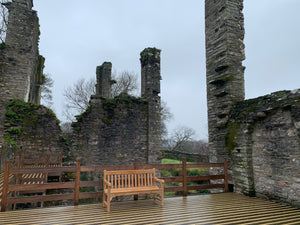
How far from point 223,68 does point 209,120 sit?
2.12 m

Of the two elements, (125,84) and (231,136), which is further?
(125,84)

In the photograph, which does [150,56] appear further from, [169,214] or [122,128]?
[169,214]

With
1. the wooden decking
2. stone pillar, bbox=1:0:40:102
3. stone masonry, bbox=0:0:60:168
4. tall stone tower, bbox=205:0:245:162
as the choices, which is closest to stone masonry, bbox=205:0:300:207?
tall stone tower, bbox=205:0:245:162

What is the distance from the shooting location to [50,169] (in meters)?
5.07

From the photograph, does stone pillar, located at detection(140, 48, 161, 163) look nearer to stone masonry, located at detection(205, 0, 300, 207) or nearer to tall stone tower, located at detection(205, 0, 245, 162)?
stone masonry, located at detection(205, 0, 300, 207)

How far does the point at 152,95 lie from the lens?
43.4 feet

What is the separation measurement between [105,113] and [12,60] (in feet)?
20.0

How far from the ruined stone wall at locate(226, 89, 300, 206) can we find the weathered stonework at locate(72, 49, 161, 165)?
6.44 m

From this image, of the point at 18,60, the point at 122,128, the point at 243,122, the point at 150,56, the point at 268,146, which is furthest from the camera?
the point at 150,56

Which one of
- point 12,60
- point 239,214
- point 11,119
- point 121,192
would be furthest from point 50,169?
point 12,60

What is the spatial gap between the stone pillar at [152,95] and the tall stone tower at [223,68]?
16.6ft

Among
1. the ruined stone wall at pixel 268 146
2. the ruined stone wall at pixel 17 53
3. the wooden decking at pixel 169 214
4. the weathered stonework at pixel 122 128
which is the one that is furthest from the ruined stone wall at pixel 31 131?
the ruined stone wall at pixel 268 146

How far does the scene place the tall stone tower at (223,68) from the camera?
777 cm

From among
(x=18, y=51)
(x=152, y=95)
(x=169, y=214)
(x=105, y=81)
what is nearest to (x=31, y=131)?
(x=18, y=51)
